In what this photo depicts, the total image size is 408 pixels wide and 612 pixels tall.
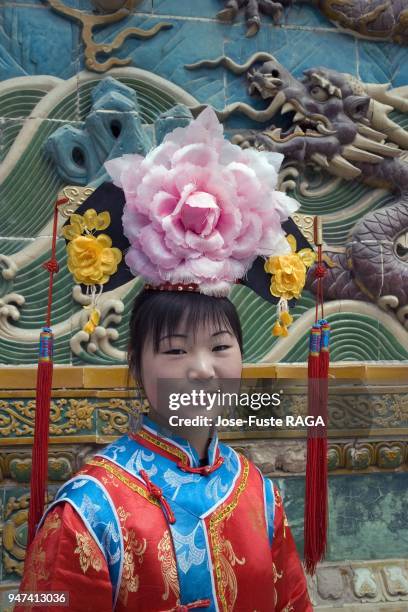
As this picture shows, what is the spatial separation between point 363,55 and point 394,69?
0.16m

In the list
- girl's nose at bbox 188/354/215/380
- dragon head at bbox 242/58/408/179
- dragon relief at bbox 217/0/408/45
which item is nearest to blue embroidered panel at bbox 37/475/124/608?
girl's nose at bbox 188/354/215/380

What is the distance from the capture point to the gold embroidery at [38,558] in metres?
1.32

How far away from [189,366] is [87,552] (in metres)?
0.43

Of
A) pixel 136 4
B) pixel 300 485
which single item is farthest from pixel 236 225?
pixel 136 4

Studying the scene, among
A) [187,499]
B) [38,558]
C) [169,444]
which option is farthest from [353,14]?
[38,558]

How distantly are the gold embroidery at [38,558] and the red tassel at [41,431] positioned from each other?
19cm

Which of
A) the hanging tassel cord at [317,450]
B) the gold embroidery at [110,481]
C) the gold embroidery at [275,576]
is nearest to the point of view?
the gold embroidery at [110,481]

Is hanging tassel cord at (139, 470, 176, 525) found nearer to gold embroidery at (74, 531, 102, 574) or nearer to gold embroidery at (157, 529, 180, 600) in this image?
gold embroidery at (157, 529, 180, 600)

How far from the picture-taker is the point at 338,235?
→ 296 cm

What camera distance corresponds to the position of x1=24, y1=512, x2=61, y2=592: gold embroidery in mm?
1322

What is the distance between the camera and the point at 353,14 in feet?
9.76

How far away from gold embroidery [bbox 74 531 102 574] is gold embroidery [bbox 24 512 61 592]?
57mm

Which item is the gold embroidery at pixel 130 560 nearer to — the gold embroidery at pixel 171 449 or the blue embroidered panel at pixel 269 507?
the gold embroidery at pixel 171 449

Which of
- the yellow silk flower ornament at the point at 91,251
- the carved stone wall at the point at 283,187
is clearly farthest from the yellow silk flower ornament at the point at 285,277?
the carved stone wall at the point at 283,187
